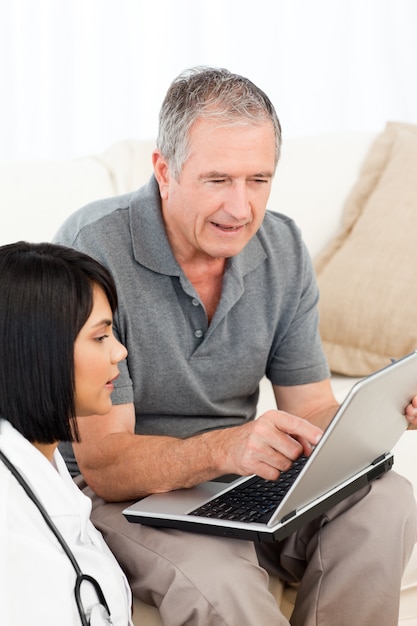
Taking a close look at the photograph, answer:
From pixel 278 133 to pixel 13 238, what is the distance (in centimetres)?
67

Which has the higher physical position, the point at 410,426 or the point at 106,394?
the point at 106,394

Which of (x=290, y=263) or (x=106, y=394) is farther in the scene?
(x=290, y=263)

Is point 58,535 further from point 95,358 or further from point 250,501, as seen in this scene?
point 250,501

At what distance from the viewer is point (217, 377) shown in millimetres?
1719

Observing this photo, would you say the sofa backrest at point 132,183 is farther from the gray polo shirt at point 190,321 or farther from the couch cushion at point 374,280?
the gray polo shirt at point 190,321

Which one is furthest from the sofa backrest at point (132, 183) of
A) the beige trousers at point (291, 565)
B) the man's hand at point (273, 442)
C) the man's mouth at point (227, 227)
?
the man's hand at point (273, 442)

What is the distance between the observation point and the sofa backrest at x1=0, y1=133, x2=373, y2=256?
2.11 m

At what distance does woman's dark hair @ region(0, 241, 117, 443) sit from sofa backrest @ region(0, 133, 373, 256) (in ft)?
2.66

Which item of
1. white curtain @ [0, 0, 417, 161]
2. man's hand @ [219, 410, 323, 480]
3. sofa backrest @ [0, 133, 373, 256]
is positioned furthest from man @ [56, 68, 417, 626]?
white curtain @ [0, 0, 417, 161]

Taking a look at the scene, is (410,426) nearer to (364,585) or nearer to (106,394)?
(364,585)

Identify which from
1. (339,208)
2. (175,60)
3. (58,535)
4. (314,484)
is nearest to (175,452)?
(314,484)

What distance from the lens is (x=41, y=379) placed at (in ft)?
4.00

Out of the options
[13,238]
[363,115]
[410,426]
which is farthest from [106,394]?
[363,115]

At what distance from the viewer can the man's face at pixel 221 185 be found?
62.0 inches
